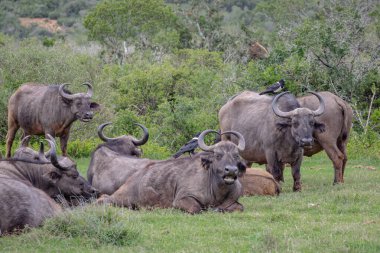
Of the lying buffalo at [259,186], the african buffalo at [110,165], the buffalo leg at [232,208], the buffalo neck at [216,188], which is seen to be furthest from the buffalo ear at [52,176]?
the lying buffalo at [259,186]

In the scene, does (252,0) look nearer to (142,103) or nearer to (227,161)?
(142,103)

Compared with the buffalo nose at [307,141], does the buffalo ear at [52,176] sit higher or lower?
lower

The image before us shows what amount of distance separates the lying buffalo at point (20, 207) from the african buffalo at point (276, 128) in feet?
18.7

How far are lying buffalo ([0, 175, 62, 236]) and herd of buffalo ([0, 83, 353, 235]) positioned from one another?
0.01 metres

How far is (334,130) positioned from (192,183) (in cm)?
450

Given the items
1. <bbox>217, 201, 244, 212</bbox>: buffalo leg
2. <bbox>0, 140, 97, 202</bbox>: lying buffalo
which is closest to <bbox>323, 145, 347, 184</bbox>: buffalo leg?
<bbox>217, 201, 244, 212</bbox>: buffalo leg

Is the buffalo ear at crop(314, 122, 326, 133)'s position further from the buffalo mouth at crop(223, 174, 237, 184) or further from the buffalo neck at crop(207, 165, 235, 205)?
the buffalo mouth at crop(223, 174, 237, 184)

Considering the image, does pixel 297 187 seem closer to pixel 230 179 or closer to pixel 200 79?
pixel 230 179

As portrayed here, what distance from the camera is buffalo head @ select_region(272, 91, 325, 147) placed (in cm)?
1428

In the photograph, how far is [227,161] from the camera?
1178 centimetres

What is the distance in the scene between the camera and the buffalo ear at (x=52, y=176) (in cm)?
1222

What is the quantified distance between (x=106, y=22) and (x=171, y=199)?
3885 centimetres

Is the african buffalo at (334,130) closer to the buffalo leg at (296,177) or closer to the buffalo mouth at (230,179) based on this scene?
the buffalo leg at (296,177)

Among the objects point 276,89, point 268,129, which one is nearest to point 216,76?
point 276,89
